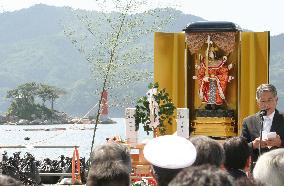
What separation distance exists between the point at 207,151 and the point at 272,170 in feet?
2.24

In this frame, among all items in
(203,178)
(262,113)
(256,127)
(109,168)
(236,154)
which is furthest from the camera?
(256,127)

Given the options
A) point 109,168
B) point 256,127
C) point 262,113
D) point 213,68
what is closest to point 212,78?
point 213,68

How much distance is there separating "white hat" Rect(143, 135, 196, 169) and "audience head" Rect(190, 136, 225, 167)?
1.67ft

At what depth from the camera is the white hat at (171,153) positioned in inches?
138

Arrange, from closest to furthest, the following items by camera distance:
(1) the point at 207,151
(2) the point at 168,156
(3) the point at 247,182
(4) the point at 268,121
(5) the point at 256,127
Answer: (3) the point at 247,182, (2) the point at 168,156, (1) the point at 207,151, (5) the point at 256,127, (4) the point at 268,121

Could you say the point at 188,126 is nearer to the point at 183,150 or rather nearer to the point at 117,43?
the point at 117,43

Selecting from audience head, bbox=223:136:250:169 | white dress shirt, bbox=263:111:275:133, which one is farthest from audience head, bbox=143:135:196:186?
white dress shirt, bbox=263:111:275:133

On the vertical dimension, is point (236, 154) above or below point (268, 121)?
below

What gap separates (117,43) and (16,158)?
19.1ft

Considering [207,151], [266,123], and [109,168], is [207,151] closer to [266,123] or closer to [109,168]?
[109,168]

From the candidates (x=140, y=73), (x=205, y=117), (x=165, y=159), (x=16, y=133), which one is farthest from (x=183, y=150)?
(x=16, y=133)

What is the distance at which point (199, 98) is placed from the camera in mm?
16078

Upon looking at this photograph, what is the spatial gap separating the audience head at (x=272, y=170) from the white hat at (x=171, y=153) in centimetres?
36

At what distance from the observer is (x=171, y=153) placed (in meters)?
3.56
